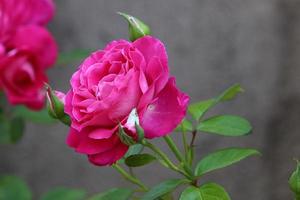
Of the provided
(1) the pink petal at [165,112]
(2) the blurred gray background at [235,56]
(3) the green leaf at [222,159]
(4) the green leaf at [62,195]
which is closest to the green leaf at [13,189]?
(4) the green leaf at [62,195]

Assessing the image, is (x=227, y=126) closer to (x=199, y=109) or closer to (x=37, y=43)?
(x=199, y=109)

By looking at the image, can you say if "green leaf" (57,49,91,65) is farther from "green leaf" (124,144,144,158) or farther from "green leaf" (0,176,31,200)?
"green leaf" (124,144,144,158)

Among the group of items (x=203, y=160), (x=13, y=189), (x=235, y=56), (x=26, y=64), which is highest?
(x=203, y=160)

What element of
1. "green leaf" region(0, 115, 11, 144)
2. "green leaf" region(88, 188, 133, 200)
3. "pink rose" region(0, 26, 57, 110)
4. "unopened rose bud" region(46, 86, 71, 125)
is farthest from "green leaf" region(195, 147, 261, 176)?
"green leaf" region(0, 115, 11, 144)

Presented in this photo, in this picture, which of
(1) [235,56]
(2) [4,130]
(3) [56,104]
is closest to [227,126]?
(3) [56,104]

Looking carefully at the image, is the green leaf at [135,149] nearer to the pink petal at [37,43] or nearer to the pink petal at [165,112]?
the pink petal at [165,112]
